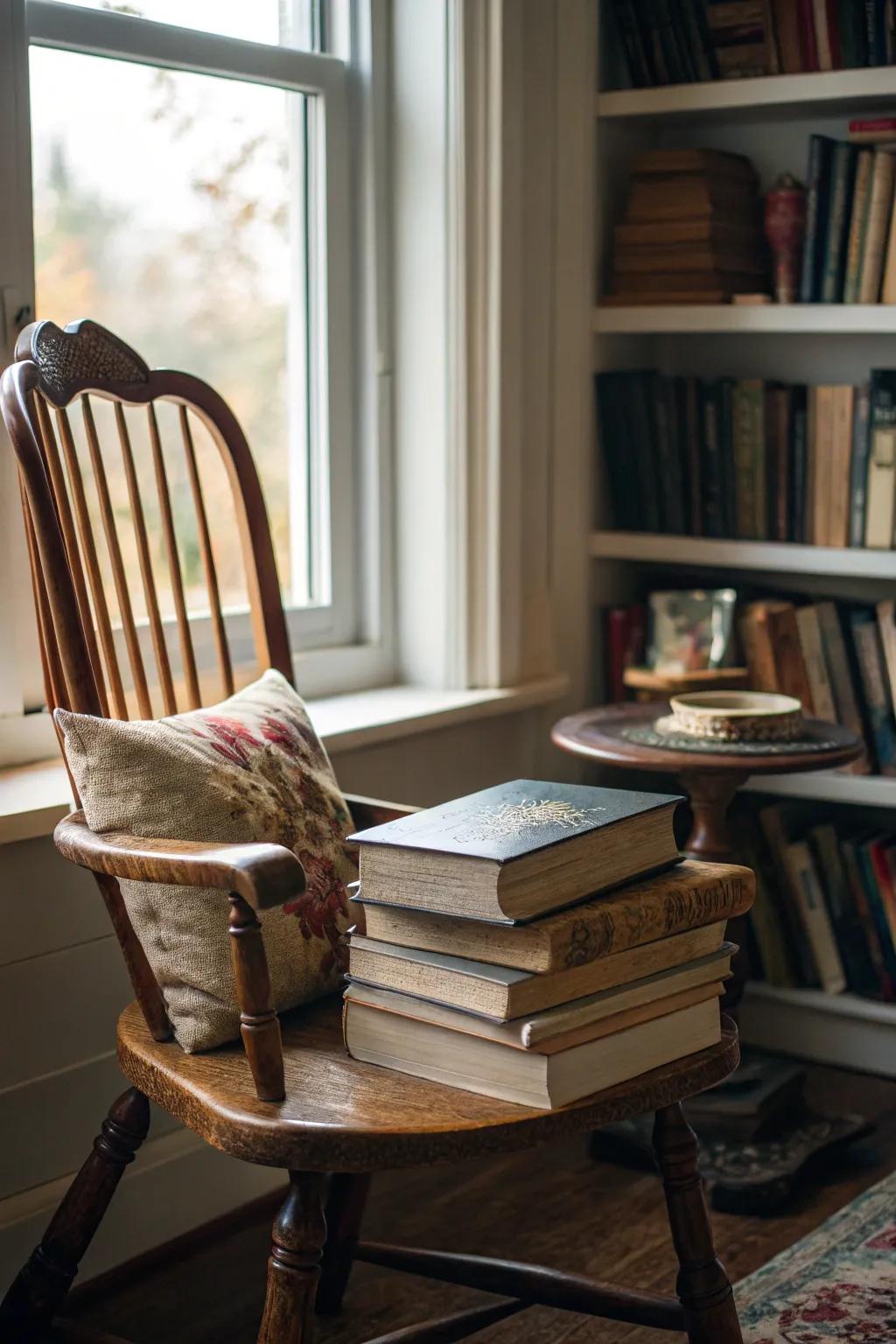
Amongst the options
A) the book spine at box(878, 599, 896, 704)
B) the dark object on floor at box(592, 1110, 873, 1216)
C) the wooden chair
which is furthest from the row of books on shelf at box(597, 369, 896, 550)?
the wooden chair

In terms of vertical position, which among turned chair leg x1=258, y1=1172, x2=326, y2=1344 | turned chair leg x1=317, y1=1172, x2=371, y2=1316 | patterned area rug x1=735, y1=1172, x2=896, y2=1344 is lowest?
patterned area rug x1=735, y1=1172, x2=896, y2=1344

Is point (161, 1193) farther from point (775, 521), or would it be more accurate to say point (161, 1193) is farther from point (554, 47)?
point (554, 47)

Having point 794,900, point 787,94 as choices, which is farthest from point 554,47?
point 794,900

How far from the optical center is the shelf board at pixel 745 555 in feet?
8.40

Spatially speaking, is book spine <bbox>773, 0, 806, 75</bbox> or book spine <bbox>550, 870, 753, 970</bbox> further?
book spine <bbox>773, 0, 806, 75</bbox>

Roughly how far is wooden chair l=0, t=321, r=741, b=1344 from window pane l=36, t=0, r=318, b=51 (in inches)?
24.4

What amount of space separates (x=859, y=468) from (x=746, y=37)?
74 cm

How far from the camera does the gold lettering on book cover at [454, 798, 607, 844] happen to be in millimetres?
1335

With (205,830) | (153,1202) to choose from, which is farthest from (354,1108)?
(153,1202)

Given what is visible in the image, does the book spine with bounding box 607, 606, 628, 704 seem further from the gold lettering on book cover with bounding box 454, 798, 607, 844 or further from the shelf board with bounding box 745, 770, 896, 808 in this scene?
the gold lettering on book cover with bounding box 454, 798, 607, 844

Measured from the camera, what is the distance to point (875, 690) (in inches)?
103

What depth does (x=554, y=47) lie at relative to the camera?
2602 mm

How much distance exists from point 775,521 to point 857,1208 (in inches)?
44.2

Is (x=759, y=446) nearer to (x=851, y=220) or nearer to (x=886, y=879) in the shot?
(x=851, y=220)
